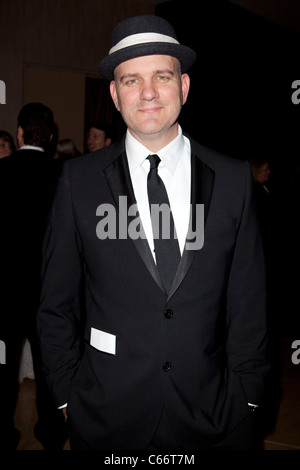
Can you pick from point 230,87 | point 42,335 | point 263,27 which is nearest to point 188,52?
point 42,335

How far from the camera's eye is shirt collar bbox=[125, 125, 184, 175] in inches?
63.6

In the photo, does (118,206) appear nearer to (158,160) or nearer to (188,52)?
(158,160)

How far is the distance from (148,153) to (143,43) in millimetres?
331

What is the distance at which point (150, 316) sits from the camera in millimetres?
1512

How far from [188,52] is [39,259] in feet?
5.18

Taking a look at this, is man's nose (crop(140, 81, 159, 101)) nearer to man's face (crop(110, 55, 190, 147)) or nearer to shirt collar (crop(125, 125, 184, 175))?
man's face (crop(110, 55, 190, 147))

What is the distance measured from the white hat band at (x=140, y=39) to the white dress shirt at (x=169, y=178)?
27cm

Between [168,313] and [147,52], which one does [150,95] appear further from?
[168,313]

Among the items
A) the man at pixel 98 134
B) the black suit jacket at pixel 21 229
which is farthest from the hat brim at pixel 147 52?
the man at pixel 98 134

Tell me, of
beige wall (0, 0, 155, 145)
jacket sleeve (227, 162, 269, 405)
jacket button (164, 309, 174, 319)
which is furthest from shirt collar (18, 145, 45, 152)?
beige wall (0, 0, 155, 145)

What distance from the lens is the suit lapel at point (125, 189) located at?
4.92 ft

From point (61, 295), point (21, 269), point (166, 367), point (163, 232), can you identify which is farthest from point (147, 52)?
point (21, 269)

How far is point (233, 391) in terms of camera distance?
1.60 m
